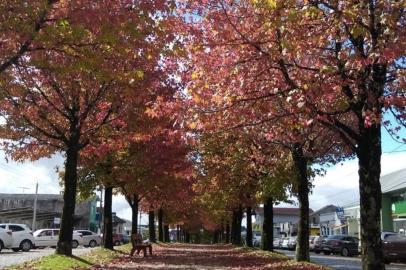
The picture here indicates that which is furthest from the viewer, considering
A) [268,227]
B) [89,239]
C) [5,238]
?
[89,239]

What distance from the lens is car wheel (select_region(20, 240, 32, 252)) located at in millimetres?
34750

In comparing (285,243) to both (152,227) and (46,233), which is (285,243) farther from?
(46,233)

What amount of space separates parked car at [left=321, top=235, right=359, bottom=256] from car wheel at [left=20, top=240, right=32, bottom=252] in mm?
22385

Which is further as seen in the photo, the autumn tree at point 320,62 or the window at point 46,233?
the window at point 46,233

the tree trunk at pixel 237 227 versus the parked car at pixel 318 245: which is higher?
the tree trunk at pixel 237 227

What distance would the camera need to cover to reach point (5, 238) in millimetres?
32531

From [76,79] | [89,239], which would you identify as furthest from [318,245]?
[76,79]

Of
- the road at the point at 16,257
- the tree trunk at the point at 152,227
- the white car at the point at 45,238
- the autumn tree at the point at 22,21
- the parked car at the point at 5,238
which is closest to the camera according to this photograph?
the autumn tree at the point at 22,21

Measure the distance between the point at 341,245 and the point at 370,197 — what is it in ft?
106

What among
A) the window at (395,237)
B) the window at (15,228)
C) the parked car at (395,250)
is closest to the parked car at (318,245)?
the window at (395,237)

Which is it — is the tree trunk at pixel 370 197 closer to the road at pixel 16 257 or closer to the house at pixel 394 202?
the road at pixel 16 257

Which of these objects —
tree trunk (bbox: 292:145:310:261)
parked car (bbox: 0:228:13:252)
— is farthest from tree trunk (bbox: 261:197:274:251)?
parked car (bbox: 0:228:13:252)

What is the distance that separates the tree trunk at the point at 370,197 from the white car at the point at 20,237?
2597 cm

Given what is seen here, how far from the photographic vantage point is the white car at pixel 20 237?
1346 inches
